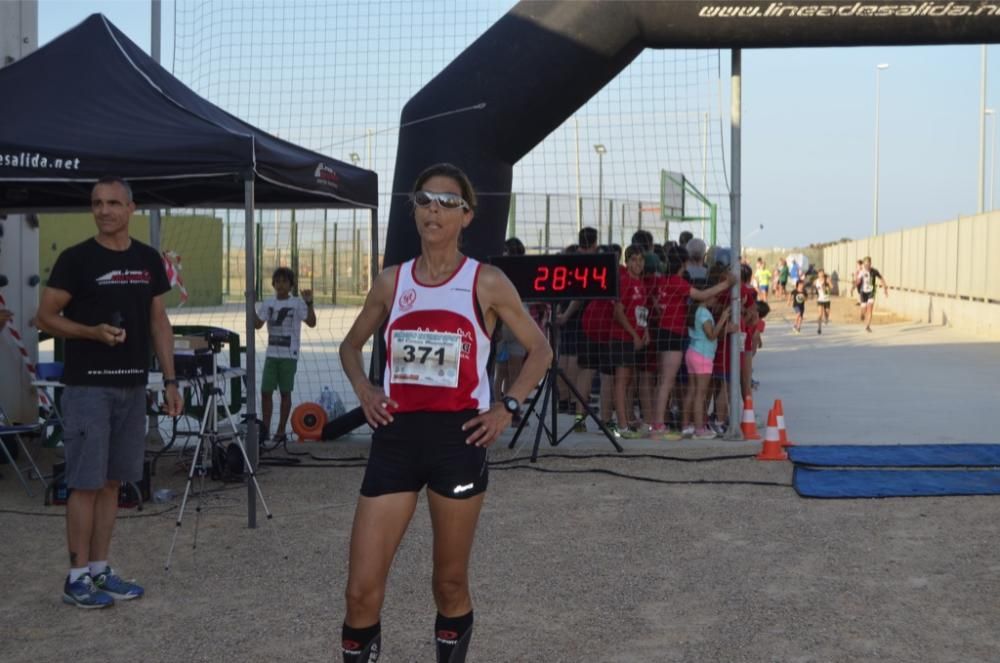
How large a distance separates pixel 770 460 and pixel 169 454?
5.26 m

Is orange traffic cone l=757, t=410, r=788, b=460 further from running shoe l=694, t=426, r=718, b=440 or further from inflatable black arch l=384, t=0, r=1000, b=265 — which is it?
inflatable black arch l=384, t=0, r=1000, b=265

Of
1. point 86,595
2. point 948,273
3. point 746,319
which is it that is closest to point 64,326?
point 86,595

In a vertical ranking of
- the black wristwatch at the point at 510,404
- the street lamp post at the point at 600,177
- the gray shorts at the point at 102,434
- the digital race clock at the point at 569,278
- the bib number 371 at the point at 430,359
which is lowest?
the gray shorts at the point at 102,434

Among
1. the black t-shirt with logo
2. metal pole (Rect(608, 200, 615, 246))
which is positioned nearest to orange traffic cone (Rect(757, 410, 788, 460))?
metal pole (Rect(608, 200, 615, 246))

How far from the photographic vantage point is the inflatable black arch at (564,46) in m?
10.3

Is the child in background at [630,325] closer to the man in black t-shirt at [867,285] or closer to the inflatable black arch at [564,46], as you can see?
the inflatable black arch at [564,46]

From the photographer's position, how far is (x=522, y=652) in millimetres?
5039

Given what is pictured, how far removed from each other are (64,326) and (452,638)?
2.72m

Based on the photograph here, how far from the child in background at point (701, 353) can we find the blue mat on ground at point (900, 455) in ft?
3.63

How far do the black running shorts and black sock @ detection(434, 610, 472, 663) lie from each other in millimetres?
474

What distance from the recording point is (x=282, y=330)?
35.5 feet

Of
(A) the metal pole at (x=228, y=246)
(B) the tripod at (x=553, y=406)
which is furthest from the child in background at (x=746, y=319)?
(A) the metal pole at (x=228, y=246)

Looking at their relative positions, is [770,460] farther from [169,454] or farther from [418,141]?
[169,454]

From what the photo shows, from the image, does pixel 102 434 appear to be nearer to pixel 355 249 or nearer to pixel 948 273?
pixel 355 249
